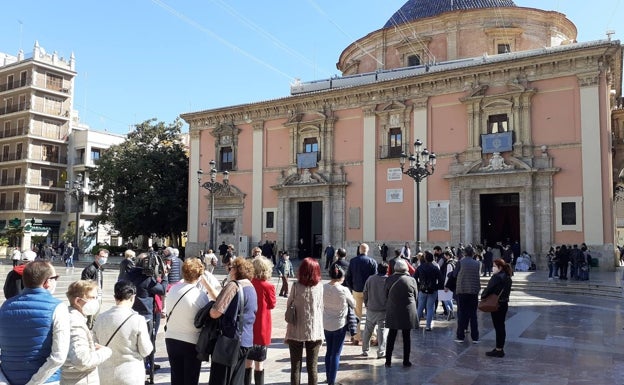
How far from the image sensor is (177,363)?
4.56 metres

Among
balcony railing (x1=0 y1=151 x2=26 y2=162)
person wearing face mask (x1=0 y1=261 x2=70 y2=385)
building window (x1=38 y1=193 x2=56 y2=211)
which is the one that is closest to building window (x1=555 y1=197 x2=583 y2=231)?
person wearing face mask (x1=0 y1=261 x2=70 y2=385)

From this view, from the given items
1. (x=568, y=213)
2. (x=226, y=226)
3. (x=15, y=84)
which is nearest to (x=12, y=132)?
(x=15, y=84)

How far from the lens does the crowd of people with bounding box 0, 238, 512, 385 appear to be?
3.22 metres

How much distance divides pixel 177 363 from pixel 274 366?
2.72 meters

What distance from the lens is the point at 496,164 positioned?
2300 cm

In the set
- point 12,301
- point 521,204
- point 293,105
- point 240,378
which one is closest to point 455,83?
point 521,204

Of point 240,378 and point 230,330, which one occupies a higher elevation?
point 230,330

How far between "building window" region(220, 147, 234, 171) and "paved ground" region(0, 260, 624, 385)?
20509 millimetres

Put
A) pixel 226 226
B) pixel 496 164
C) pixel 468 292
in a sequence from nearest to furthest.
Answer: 1. pixel 468 292
2. pixel 496 164
3. pixel 226 226

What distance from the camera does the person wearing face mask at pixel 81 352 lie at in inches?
136

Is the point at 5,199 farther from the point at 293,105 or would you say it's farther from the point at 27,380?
the point at 27,380

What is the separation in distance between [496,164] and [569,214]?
3621mm

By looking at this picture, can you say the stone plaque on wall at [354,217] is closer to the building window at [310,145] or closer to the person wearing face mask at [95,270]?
the building window at [310,145]

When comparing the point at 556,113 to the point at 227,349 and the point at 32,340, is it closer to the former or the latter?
the point at 227,349
